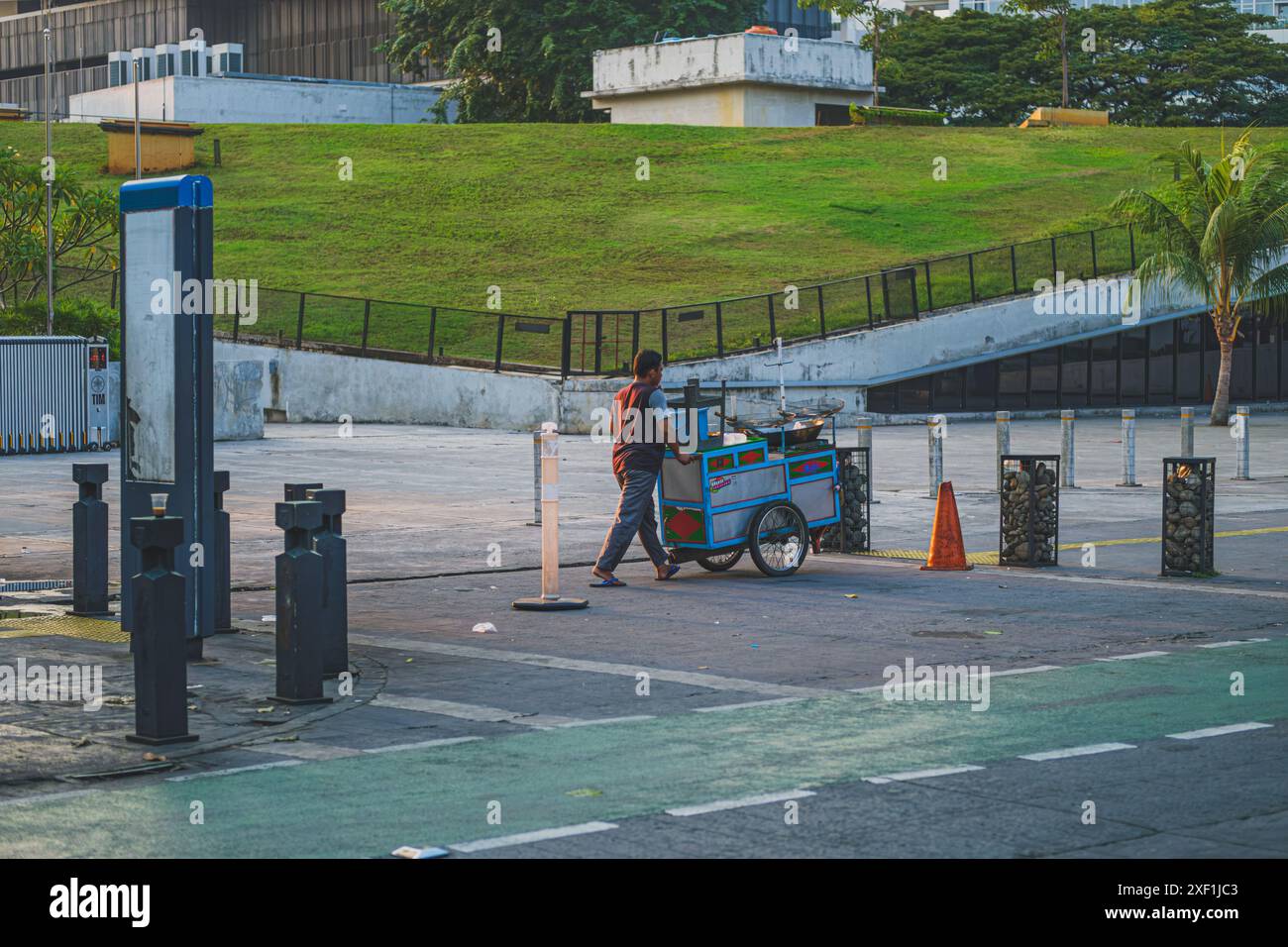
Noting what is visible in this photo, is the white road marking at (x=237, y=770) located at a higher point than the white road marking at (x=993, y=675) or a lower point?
lower

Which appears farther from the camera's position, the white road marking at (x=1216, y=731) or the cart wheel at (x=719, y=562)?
the cart wheel at (x=719, y=562)

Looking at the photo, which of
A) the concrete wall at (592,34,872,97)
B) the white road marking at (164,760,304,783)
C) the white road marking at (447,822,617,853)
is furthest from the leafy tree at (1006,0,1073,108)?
the white road marking at (447,822,617,853)

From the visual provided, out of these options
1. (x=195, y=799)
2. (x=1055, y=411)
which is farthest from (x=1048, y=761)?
(x=1055, y=411)

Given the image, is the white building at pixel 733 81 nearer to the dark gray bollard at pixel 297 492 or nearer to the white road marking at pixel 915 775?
the dark gray bollard at pixel 297 492

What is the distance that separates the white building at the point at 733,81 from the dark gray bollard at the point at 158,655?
60.6 m

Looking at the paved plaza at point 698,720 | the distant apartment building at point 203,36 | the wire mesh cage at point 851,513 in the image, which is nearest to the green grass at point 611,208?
the wire mesh cage at point 851,513

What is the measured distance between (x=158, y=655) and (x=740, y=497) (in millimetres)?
7708

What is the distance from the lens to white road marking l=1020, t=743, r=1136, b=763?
884 cm

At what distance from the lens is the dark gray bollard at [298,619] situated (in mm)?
10438

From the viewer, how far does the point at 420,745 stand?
30.4ft

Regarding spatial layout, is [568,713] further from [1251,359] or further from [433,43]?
[433,43]

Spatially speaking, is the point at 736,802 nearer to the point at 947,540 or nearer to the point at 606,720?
the point at 606,720

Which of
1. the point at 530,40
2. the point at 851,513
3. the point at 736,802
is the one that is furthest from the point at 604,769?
the point at 530,40
